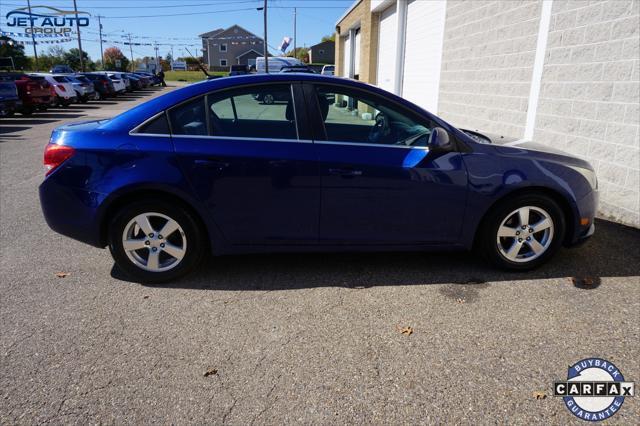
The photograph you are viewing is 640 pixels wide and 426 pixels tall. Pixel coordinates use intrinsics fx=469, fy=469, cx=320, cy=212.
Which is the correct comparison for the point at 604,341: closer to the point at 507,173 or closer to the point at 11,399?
the point at 507,173

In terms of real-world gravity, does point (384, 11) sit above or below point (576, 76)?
above

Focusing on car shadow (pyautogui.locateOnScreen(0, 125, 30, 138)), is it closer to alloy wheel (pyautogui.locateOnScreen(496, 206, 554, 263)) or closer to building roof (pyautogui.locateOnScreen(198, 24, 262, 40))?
alloy wheel (pyautogui.locateOnScreen(496, 206, 554, 263))

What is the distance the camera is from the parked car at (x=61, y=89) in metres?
21.2

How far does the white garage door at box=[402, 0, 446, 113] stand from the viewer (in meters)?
10.9

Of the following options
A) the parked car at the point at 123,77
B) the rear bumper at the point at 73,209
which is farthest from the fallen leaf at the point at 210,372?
the parked car at the point at 123,77

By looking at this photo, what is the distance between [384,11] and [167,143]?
15.3 m

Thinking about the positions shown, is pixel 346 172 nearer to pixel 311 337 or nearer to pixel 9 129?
pixel 311 337

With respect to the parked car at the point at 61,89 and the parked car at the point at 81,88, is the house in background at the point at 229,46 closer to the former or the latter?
the parked car at the point at 81,88

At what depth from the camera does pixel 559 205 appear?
404cm

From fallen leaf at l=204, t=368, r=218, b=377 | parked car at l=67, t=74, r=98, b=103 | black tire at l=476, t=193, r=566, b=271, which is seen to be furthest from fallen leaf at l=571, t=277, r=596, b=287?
parked car at l=67, t=74, r=98, b=103

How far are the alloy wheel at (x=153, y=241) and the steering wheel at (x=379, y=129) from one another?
173cm

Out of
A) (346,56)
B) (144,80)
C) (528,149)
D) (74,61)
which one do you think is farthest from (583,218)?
(74,61)

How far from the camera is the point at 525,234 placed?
401cm

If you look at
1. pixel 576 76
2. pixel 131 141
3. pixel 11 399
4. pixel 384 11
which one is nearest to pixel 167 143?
pixel 131 141
